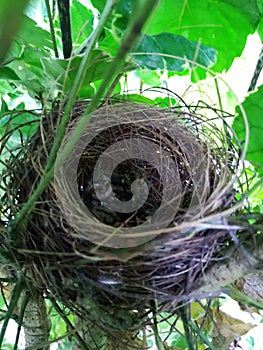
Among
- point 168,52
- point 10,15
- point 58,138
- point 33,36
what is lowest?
point 10,15

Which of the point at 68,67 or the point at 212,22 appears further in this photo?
the point at 212,22

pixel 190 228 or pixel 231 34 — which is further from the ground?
pixel 231 34

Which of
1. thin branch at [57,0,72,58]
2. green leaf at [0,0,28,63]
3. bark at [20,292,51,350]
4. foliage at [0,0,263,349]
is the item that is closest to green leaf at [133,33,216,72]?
foliage at [0,0,263,349]

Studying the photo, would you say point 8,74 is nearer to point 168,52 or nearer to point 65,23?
point 65,23

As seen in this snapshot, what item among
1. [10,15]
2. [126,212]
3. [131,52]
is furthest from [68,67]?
[10,15]

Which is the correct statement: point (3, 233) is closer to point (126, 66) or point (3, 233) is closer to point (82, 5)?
point (126, 66)

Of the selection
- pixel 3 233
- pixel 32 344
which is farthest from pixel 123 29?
pixel 32 344

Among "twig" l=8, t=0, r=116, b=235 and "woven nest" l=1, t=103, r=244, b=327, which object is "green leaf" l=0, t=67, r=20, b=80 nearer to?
"woven nest" l=1, t=103, r=244, b=327
